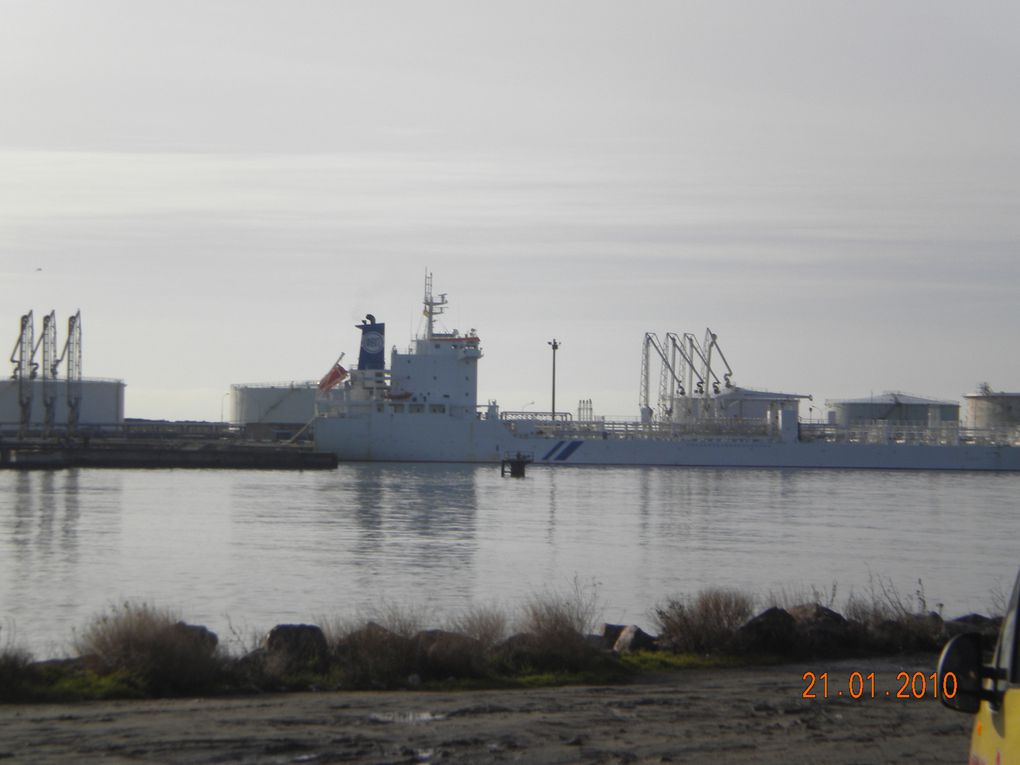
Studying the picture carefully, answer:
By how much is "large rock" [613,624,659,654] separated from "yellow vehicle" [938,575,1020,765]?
16.9 feet

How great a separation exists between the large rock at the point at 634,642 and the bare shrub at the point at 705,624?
0.08 metres

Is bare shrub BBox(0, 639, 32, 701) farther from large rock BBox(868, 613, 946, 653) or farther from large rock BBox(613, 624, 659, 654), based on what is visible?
large rock BBox(868, 613, 946, 653)

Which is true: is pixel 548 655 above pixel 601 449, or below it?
below

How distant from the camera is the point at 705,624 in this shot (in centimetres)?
793

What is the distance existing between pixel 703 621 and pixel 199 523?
15432 millimetres

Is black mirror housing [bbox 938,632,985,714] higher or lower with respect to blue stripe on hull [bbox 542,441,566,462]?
lower

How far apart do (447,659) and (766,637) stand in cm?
228

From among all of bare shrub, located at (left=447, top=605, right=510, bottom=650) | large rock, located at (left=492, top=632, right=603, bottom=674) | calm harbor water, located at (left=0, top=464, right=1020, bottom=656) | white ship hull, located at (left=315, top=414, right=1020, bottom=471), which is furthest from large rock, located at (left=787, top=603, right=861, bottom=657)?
white ship hull, located at (left=315, top=414, right=1020, bottom=471)

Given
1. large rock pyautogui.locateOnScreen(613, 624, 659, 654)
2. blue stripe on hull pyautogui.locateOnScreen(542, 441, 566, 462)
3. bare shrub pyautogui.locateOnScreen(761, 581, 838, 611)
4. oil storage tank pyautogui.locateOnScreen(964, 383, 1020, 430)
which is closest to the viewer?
large rock pyautogui.locateOnScreen(613, 624, 659, 654)

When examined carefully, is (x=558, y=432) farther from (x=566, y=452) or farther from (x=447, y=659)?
(x=447, y=659)

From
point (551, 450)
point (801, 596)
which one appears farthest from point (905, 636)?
point (551, 450)

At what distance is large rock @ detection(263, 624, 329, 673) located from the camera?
671cm

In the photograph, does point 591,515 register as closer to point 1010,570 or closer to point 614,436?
point 1010,570

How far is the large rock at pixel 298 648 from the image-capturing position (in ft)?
22.0
